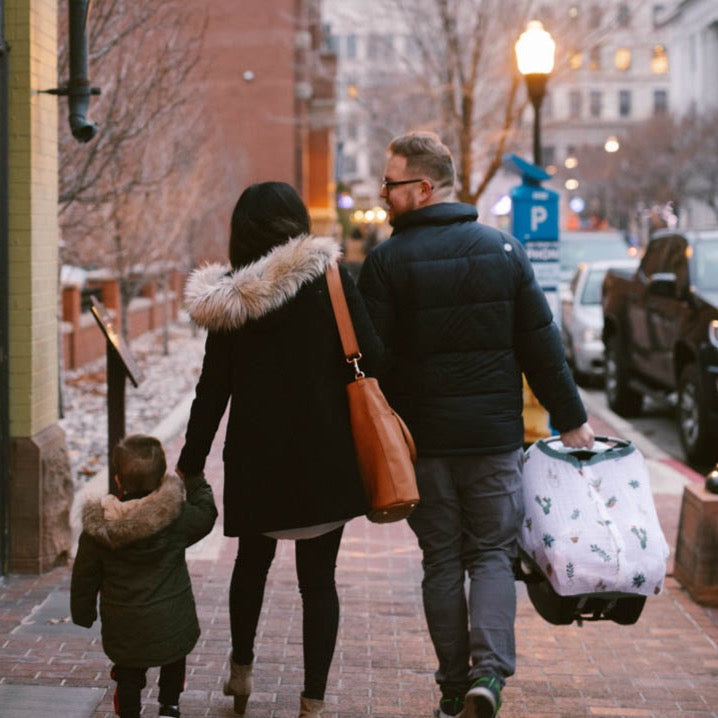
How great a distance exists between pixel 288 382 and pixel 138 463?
1.84 feet

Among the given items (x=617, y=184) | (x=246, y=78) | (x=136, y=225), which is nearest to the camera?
(x=136, y=225)

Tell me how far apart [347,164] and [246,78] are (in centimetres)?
6899

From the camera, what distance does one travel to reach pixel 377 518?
13.5 ft

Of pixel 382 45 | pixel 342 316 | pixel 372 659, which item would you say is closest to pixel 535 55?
pixel 372 659

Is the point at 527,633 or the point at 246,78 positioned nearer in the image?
the point at 527,633

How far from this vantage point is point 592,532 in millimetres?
4281

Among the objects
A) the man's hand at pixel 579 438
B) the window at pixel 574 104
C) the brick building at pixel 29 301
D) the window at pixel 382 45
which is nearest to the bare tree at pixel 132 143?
the brick building at pixel 29 301

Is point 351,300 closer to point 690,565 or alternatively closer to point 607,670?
point 607,670

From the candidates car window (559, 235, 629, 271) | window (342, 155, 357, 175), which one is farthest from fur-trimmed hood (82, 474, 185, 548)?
window (342, 155, 357, 175)

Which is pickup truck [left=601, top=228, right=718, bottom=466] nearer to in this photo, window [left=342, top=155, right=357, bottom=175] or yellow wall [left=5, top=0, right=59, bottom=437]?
yellow wall [left=5, top=0, right=59, bottom=437]

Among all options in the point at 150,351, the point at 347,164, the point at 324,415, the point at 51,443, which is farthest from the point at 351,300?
the point at 347,164

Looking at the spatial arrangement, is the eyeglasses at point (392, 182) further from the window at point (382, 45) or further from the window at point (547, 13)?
the window at point (382, 45)

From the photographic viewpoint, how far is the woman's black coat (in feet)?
13.3

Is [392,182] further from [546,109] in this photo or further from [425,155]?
[546,109]
